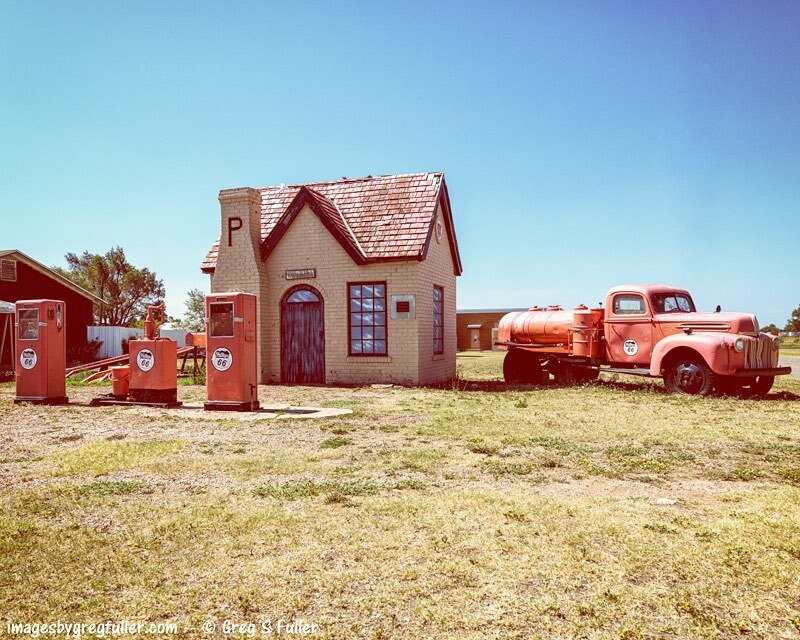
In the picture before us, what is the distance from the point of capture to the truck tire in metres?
17.2

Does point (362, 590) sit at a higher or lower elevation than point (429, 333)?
lower

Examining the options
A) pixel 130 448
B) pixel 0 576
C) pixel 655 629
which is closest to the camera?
pixel 655 629

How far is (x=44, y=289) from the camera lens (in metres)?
27.5

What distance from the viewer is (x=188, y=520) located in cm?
458

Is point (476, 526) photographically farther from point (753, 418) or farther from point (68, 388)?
point (68, 388)

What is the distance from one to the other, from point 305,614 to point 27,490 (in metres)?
3.75

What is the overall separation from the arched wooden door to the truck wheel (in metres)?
8.89

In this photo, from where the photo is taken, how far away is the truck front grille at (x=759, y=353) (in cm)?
1250

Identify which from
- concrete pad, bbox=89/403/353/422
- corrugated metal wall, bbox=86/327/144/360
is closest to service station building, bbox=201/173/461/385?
concrete pad, bbox=89/403/353/422

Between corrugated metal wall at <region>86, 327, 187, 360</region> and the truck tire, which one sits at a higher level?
corrugated metal wall at <region>86, 327, 187, 360</region>

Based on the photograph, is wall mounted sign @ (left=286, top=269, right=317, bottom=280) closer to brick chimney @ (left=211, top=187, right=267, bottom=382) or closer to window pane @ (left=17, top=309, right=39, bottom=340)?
brick chimney @ (left=211, top=187, right=267, bottom=382)

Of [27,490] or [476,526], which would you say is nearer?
[476,526]

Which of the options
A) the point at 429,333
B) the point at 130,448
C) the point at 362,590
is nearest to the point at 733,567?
the point at 362,590

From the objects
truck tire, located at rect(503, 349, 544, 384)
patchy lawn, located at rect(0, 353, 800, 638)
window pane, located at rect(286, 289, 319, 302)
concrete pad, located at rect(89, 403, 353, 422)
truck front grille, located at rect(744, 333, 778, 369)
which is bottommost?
patchy lawn, located at rect(0, 353, 800, 638)
